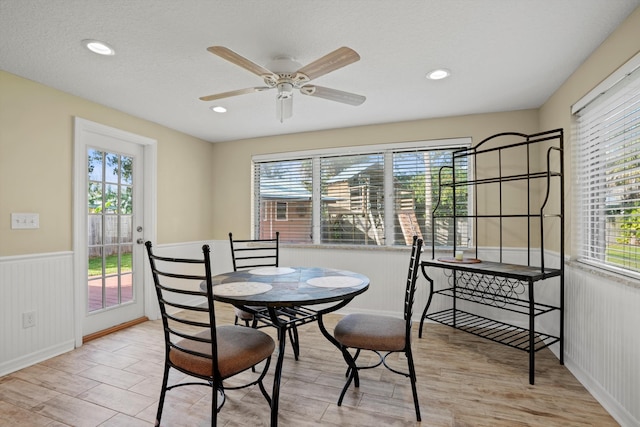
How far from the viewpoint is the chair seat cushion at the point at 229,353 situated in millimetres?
1607

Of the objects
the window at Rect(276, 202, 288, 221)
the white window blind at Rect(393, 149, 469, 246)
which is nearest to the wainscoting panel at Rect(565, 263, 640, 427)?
the white window blind at Rect(393, 149, 469, 246)

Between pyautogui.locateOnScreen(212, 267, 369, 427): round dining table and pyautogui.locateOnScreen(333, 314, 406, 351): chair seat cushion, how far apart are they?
11 cm

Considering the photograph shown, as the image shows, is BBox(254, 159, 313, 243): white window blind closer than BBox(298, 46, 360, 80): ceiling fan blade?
No

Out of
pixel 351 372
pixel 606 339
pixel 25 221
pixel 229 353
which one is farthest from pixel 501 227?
pixel 25 221

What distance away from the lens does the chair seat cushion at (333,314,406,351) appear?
193 cm

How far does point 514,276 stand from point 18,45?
367cm

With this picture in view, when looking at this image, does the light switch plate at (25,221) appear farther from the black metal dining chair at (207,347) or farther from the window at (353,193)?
the window at (353,193)

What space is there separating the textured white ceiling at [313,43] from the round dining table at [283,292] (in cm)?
152

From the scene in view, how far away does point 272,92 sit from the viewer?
110 inches

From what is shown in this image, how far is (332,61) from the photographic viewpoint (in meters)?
1.76

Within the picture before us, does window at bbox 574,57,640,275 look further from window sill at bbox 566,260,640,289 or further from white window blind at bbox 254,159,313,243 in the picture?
white window blind at bbox 254,159,313,243

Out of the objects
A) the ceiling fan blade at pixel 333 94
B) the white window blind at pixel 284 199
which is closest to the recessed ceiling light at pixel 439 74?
the ceiling fan blade at pixel 333 94

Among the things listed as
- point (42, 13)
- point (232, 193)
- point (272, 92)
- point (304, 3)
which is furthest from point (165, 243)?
point (304, 3)

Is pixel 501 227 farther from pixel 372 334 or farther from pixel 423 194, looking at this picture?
pixel 372 334
